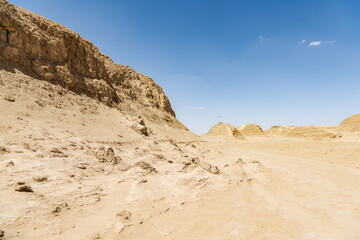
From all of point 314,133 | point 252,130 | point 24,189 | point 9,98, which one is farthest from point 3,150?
point 252,130

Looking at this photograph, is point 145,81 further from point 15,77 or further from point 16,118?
point 16,118

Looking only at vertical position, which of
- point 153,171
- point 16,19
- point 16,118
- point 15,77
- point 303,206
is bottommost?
point 303,206

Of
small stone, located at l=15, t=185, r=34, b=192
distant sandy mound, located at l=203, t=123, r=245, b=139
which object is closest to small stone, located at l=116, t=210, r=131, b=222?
small stone, located at l=15, t=185, r=34, b=192

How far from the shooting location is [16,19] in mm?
16484

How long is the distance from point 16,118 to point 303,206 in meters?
12.4

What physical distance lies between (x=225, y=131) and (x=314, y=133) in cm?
1609

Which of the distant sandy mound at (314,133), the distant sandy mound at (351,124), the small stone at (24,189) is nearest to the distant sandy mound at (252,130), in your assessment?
the distant sandy mound at (314,133)

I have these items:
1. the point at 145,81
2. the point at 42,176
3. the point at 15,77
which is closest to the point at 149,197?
the point at 42,176

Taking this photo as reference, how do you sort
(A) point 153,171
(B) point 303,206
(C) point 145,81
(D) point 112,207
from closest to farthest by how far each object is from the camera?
(D) point 112,207, (B) point 303,206, (A) point 153,171, (C) point 145,81

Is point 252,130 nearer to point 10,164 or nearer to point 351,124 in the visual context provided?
point 351,124

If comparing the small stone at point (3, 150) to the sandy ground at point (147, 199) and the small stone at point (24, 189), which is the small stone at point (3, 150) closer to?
the sandy ground at point (147, 199)

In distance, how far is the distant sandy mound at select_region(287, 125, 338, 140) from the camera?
101ft

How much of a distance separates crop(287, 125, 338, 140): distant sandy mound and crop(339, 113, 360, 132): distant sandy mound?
2.50 m

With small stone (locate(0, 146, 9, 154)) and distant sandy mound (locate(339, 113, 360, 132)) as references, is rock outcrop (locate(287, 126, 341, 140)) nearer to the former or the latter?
distant sandy mound (locate(339, 113, 360, 132))
